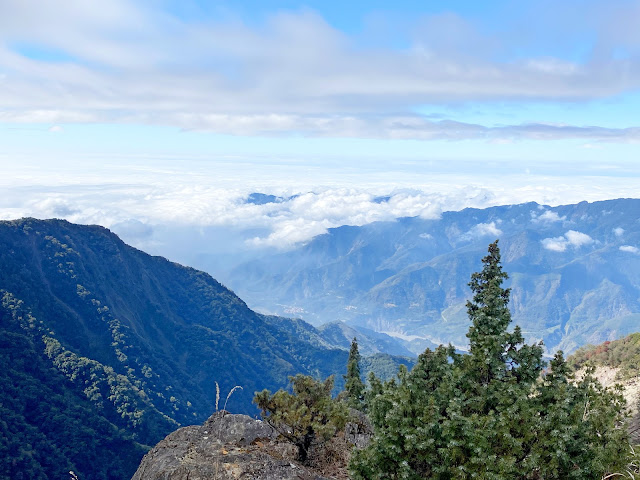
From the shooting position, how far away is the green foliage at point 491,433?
20.3m

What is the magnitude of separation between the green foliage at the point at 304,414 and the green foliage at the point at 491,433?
5482 millimetres

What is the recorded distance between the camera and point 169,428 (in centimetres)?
A: 18700

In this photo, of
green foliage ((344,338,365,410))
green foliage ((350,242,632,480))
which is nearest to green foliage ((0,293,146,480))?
green foliage ((344,338,365,410))

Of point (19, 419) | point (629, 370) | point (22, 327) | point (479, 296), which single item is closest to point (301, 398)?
point (479, 296)

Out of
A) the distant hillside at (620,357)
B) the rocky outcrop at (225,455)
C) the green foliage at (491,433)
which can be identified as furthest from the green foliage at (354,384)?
the green foliage at (491,433)

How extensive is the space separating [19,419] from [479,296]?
154705mm

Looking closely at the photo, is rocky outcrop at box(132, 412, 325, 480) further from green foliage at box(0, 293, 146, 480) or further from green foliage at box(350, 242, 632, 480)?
green foliage at box(0, 293, 146, 480)

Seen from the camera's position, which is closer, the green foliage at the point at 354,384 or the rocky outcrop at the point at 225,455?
the rocky outcrop at the point at 225,455

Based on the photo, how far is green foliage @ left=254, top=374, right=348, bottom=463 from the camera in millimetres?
28128

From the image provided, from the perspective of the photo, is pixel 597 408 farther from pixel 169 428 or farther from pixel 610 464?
pixel 169 428

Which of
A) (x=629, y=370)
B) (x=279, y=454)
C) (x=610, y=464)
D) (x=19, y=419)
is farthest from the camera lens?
(x=19, y=419)

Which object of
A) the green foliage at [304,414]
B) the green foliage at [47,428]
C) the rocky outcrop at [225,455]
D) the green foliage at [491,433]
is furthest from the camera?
the green foliage at [47,428]

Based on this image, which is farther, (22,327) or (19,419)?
(22,327)

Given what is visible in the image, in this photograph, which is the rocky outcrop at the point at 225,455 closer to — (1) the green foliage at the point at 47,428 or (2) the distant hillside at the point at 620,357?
(2) the distant hillside at the point at 620,357
